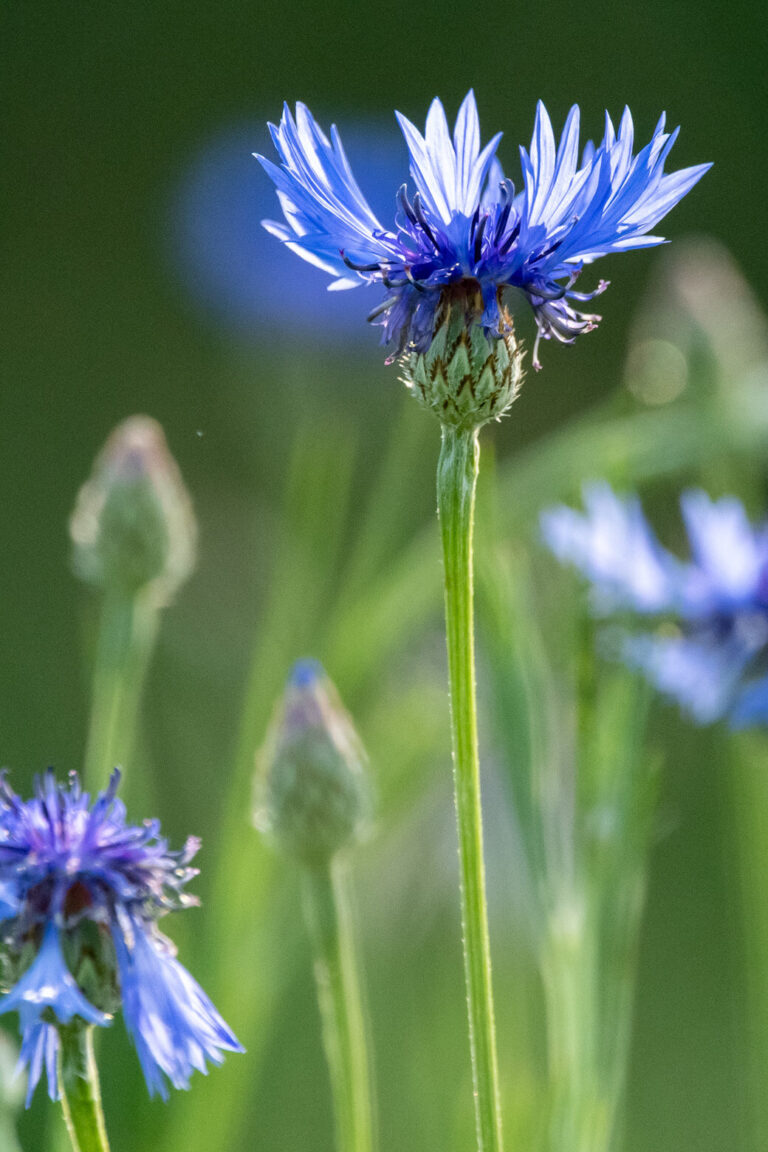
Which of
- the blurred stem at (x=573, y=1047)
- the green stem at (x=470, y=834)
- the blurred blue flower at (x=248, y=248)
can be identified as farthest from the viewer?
the blurred blue flower at (x=248, y=248)

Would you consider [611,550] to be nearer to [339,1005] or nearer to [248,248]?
[339,1005]

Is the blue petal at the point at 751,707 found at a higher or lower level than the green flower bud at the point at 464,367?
lower

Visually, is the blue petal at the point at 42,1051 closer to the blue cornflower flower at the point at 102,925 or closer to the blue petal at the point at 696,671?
the blue cornflower flower at the point at 102,925

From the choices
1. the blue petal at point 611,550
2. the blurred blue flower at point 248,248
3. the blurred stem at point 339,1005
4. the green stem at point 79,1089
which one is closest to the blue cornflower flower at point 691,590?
the blue petal at point 611,550

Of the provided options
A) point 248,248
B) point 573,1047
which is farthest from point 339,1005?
point 248,248

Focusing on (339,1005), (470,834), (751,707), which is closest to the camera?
(470,834)

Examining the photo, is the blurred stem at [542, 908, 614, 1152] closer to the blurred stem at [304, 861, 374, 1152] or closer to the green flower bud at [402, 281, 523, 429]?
the blurred stem at [304, 861, 374, 1152]

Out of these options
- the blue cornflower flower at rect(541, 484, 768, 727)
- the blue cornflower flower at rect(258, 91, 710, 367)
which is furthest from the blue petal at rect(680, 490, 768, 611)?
the blue cornflower flower at rect(258, 91, 710, 367)

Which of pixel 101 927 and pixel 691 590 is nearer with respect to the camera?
pixel 101 927
